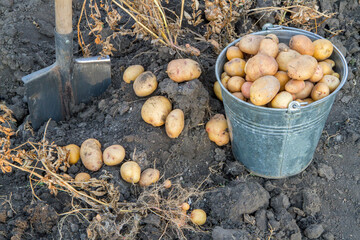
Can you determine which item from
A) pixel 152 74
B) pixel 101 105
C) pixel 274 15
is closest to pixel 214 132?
pixel 152 74

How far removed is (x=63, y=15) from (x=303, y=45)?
1622 millimetres

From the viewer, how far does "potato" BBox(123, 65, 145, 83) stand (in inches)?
117

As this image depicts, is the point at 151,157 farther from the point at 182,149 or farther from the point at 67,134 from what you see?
the point at 67,134

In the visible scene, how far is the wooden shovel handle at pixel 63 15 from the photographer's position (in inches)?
107

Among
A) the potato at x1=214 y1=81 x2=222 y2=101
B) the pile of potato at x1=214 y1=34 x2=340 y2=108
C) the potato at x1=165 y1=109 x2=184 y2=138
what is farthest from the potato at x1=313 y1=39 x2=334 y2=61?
the potato at x1=165 y1=109 x2=184 y2=138

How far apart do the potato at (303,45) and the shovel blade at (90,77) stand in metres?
1.38

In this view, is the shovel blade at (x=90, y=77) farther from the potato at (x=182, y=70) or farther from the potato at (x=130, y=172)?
the potato at (x=130, y=172)

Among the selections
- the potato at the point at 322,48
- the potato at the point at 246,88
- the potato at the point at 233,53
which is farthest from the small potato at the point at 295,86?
the potato at the point at 233,53

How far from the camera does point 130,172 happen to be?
Result: 2.49 metres

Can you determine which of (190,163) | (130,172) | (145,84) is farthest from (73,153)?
(190,163)

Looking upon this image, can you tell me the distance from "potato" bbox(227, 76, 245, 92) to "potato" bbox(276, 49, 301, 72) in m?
0.26

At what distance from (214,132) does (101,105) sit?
88 cm

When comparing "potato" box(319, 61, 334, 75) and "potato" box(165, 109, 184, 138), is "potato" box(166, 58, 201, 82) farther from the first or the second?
"potato" box(319, 61, 334, 75)

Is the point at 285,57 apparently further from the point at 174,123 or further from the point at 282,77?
the point at 174,123
